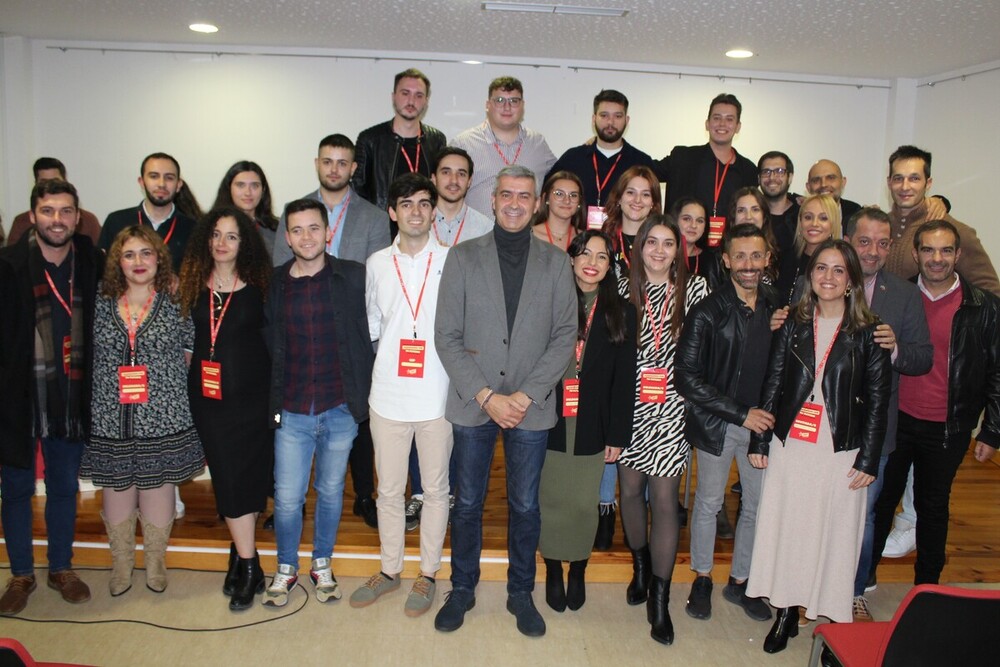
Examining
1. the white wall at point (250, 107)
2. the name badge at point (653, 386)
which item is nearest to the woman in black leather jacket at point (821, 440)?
the name badge at point (653, 386)

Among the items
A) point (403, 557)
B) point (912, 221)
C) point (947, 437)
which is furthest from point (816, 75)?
point (403, 557)

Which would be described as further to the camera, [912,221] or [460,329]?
[912,221]

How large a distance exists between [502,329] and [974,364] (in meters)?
2.02

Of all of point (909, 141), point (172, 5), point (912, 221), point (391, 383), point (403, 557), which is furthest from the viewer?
point (909, 141)

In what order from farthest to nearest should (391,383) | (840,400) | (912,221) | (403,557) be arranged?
(912,221)
(403,557)
(391,383)
(840,400)

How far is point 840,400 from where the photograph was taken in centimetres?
279

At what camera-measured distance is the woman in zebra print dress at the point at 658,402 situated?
3.02m

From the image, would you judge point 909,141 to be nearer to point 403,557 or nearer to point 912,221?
point 912,221

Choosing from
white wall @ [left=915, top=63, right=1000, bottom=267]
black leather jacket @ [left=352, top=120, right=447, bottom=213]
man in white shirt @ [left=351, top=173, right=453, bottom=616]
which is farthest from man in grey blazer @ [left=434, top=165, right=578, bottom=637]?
white wall @ [left=915, top=63, right=1000, bottom=267]

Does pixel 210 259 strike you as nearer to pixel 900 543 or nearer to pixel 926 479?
pixel 926 479

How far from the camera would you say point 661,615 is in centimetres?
310

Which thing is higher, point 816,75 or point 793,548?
point 816,75

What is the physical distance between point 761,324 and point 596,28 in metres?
3.28

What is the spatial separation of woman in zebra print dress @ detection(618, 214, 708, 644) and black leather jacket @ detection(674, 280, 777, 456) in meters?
0.07
